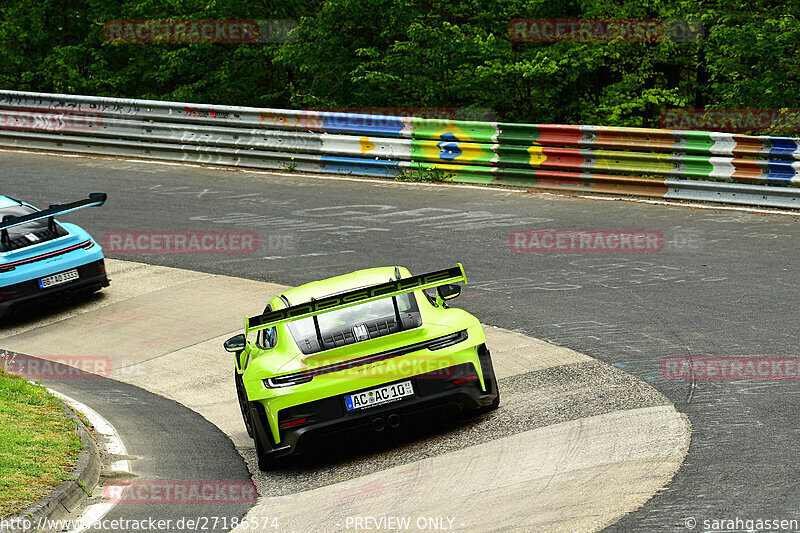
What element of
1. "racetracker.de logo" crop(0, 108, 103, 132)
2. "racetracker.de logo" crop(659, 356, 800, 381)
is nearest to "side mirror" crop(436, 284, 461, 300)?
"racetracker.de logo" crop(659, 356, 800, 381)

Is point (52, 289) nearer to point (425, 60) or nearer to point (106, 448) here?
point (106, 448)

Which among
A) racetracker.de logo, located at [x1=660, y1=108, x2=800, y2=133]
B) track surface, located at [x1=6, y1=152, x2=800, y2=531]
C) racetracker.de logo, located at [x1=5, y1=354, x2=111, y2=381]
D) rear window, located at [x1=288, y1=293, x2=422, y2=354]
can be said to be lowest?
racetracker.de logo, located at [x1=5, y1=354, x2=111, y2=381]

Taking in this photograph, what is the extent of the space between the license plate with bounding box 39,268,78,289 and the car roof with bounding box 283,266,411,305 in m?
5.54

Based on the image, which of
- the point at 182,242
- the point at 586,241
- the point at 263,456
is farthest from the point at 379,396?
the point at 182,242

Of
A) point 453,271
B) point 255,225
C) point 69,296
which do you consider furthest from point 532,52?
point 453,271

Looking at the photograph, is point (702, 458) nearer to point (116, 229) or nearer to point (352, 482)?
point (352, 482)

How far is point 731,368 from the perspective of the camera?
9.09m

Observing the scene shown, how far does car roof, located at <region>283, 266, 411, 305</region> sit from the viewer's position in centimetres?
863

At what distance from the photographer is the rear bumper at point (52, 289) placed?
42.0 feet

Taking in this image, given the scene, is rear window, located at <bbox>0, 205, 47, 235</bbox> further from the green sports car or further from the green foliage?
the green foliage

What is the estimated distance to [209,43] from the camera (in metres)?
24.9

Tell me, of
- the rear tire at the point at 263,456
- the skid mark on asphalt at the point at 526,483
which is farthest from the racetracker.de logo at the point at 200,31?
the skid mark on asphalt at the point at 526,483

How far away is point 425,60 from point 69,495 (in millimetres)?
16960

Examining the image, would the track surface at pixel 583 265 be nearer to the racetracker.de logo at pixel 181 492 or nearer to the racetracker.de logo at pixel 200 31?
the racetracker.de logo at pixel 181 492
